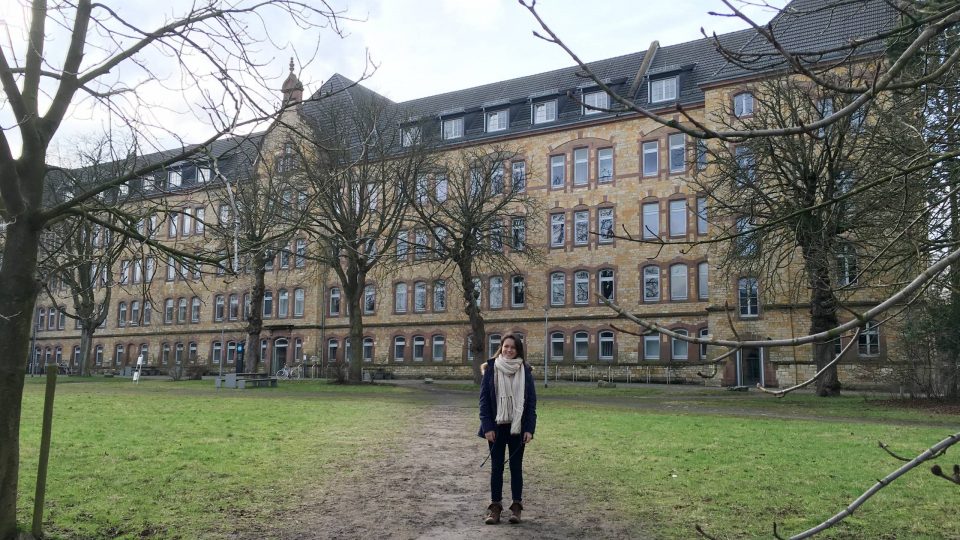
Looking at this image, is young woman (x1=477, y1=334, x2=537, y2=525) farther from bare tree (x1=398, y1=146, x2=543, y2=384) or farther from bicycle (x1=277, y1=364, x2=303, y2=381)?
bicycle (x1=277, y1=364, x2=303, y2=381)

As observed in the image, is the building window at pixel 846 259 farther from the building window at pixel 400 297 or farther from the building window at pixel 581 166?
the building window at pixel 400 297

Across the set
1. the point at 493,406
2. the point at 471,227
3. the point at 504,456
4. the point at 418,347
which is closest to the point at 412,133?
the point at 471,227

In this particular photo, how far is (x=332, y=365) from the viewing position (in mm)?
44094

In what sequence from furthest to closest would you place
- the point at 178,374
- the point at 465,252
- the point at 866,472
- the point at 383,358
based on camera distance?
the point at 383,358 → the point at 178,374 → the point at 465,252 → the point at 866,472

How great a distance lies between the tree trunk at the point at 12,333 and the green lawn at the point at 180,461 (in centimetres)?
64

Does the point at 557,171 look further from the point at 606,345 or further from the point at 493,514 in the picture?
the point at 493,514

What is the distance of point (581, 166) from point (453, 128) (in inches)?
398

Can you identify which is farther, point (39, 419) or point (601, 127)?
point (601, 127)

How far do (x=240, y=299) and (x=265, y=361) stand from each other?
542 cm

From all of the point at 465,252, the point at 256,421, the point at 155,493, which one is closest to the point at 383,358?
the point at 465,252

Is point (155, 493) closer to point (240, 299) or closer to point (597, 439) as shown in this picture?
point (597, 439)

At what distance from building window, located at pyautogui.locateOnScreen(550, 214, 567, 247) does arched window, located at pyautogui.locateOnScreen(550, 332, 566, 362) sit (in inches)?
195

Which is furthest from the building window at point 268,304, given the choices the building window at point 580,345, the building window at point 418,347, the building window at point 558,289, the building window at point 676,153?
the building window at point 676,153

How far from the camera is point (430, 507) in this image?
7758mm
